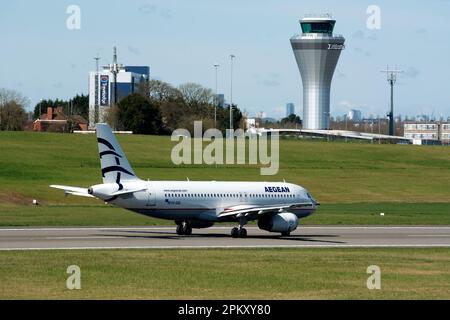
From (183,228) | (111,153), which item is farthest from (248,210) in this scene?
(111,153)

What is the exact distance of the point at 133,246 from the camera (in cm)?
5253

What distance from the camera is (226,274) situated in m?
41.2

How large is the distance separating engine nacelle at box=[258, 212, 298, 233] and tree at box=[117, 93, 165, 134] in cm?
12705

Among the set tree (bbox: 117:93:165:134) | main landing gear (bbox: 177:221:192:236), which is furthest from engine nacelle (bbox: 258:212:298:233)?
tree (bbox: 117:93:165:134)

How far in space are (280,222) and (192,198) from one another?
5.33m

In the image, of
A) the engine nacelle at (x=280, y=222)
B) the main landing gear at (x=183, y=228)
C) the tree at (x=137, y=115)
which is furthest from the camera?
the tree at (x=137, y=115)

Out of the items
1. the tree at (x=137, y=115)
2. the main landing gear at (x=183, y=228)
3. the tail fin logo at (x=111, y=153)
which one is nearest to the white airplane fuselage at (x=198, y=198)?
the main landing gear at (x=183, y=228)

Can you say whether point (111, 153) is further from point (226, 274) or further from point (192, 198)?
point (226, 274)

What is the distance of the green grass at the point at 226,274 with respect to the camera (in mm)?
35625

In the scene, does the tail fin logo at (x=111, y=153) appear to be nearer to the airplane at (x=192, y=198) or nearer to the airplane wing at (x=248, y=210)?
the airplane at (x=192, y=198)

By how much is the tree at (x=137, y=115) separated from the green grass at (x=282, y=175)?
79.7ft

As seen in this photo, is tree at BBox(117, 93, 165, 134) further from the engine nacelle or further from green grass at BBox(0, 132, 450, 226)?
the engine nacelle

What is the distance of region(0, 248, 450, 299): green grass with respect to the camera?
3562cm

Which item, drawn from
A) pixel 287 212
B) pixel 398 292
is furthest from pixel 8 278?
pixel 287 212
